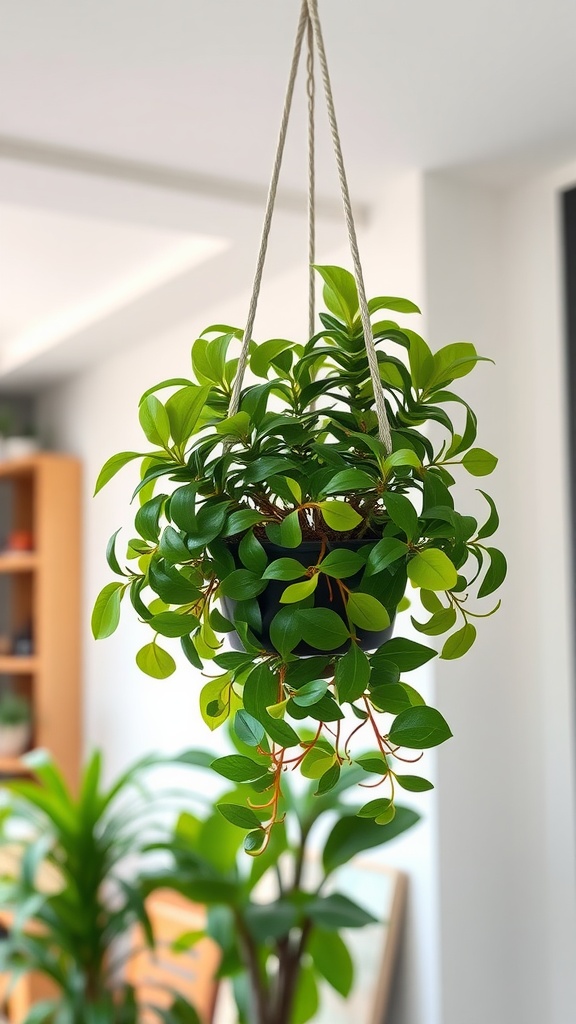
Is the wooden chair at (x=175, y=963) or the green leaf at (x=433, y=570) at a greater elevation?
the green leaf at (x=433, y=570)

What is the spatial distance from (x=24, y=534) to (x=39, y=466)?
0.33 meters

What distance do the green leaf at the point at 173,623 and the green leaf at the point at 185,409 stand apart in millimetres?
155

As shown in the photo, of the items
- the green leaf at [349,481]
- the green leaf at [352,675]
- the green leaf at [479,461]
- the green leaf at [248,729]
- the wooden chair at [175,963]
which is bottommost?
the wooden chair at [175,963]

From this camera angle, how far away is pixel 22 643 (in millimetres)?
3918

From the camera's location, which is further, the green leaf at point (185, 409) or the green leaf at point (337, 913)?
the green leaf at point (337, 913)

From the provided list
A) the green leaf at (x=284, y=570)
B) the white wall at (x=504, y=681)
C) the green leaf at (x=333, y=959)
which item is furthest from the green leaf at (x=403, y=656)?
the green leaf at (x=333, y=959)

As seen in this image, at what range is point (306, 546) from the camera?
86 cm

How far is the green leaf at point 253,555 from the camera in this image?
84cm

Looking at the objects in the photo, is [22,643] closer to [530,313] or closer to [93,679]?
[93,679]

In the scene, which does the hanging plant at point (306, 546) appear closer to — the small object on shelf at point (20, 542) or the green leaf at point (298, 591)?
the green leaf at point (298, 591)

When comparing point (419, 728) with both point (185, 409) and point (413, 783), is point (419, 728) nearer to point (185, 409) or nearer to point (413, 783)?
point (413, 783)

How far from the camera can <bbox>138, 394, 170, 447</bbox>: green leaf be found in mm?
856

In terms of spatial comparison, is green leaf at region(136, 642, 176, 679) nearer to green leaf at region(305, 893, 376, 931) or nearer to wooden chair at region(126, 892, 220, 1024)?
green leaf at region(305, 893, 376, 931)

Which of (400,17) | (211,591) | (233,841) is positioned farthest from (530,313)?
(211,591)
